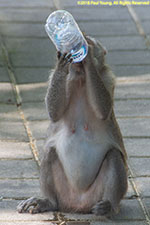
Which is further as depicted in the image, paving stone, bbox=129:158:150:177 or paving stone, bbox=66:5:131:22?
paving stone, bbox=66:5:131:22

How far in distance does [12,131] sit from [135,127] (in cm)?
149

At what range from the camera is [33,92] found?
8.98 meters

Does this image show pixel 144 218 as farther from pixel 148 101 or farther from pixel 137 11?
pixel 137 11

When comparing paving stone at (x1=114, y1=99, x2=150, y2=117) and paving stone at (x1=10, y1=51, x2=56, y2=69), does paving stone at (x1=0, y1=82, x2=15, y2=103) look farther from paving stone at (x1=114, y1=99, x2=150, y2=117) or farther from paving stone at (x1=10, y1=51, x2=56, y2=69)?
paving stone at (x1=114, y1=99, x2=150, y2=117)

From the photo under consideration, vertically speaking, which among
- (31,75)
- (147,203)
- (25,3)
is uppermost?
(147,203)

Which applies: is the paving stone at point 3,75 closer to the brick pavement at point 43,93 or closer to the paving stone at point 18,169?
the brick pavement at point 43,93

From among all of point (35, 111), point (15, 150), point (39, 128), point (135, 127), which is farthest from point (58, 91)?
point (35, 111)

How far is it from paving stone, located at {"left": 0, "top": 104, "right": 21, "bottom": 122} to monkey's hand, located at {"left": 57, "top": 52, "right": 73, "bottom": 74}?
283cm

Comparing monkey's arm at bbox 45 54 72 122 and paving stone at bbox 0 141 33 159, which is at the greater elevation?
monkey's arm at bbox 45 54 72 122

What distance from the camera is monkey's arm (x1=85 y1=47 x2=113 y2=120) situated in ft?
17.9

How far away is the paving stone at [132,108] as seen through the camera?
8.29 m

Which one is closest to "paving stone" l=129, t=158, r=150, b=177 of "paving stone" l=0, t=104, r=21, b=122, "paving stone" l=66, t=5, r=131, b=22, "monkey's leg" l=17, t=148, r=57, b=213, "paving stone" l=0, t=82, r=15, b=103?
"monkey's leg" l=17, t=148, r=57, b=213

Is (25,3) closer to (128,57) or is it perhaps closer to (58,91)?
(128,57)

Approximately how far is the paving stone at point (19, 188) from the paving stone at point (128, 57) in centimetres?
383
